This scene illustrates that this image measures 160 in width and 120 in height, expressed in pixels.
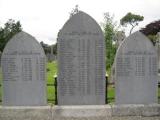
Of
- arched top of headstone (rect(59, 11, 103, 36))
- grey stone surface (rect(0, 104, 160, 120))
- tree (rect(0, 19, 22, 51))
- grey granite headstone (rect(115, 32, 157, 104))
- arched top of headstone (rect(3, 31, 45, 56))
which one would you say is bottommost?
grey stone surface (rect(0, 104, 160, 120))

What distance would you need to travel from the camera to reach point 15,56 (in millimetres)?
8602

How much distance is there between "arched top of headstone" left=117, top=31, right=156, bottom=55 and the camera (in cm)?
872

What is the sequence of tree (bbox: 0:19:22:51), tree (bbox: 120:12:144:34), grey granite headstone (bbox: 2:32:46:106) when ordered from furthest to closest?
1. tree (bbox: 120:12:144:34)
2. tree (bbox: 0:19:22:51)
3. grey granite headstone (bbox: 2:32:46:106)

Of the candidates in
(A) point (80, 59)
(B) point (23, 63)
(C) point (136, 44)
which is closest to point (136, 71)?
(C) point (136, 44)

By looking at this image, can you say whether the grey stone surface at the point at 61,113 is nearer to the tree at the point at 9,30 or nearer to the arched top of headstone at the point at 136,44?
the arched top of headstone at the point at 136,44

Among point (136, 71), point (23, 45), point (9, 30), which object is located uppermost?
point (9, 30)

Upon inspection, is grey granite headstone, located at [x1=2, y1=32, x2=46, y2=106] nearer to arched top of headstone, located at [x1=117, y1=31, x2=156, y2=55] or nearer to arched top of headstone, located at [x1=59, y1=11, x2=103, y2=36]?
arched top of headstone, located at [x1=59, y1=11, x2=103, y2=36]

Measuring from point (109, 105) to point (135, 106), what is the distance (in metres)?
0.61

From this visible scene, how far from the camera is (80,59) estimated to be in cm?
866

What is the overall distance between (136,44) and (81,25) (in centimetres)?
138

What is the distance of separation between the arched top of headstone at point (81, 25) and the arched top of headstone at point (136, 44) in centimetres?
65

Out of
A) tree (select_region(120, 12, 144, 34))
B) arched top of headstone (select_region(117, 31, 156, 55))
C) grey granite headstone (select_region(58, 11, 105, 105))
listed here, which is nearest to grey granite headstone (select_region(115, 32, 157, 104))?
arched top of headstone (select_region(117, 31, 156, 55))

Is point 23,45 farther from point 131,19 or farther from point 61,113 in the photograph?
point 131,19

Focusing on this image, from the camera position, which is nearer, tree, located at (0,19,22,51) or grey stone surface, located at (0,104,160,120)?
grey stone surface, located at (0,104,160,120)
